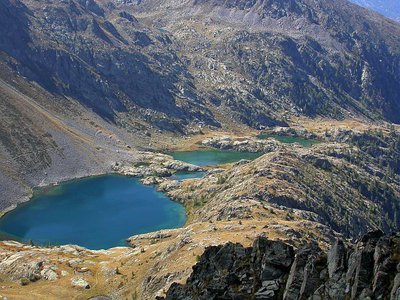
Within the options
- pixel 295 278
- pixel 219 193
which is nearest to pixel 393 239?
pixel 295 278

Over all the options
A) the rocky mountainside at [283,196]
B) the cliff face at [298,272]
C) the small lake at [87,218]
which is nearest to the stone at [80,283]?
the rocky mountainside at [283,196]

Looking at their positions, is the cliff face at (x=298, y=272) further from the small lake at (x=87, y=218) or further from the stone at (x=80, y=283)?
the small lake at (x=87, y=218)

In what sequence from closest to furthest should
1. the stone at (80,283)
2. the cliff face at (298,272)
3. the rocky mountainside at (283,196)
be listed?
the cliff face at (298,272) → the stone at (80,283) → the rocky mountainside at (283,196)

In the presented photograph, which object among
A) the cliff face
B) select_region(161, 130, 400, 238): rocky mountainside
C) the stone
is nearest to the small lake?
select_region(161, 130, 400, 238): rocky mountainside

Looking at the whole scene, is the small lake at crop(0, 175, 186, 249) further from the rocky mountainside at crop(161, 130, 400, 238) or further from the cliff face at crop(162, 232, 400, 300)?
the cliff face at crop(162, 232, 400, 300)

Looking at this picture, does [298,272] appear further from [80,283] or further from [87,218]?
[87,218]
